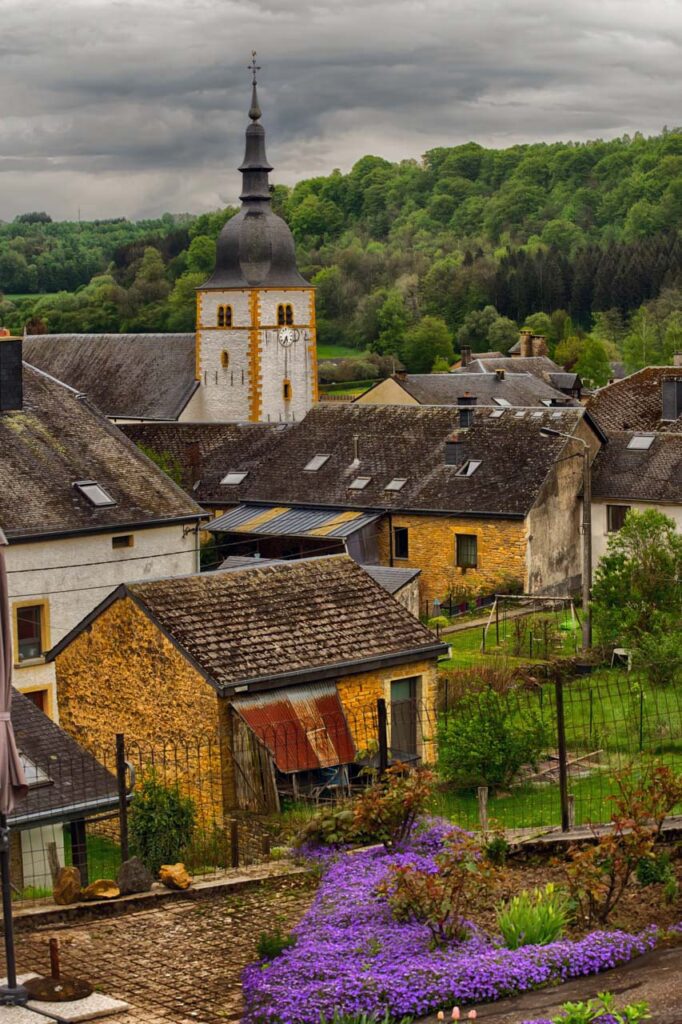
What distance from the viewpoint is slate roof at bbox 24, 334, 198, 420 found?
67.4m

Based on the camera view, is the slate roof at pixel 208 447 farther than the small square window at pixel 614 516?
Yes

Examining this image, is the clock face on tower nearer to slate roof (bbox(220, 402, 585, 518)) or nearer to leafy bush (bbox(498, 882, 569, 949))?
slate roof (bbox(220, 402, 585, 518))

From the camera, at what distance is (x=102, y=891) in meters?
13.0

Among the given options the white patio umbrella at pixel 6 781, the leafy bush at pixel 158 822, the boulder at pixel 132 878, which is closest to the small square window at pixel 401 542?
the leafy bush at pixel 158 822

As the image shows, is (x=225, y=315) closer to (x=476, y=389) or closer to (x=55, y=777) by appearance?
(x=476, y=389)

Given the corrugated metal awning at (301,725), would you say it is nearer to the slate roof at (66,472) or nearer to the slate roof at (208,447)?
the slate roof at (66,472)

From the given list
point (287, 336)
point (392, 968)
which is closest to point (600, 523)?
point (287, 336)

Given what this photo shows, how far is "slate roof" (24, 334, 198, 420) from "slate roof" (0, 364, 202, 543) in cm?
3115

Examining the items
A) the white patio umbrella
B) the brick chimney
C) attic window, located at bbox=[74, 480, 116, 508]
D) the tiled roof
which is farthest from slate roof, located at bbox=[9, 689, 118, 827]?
the brick chimney

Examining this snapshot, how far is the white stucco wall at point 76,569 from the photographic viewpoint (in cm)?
3059

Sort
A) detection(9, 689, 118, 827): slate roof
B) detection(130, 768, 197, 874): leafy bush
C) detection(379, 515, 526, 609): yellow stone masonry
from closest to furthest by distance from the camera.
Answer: detection(130, 768, 197, 874): leafy bush → detection(9, 689, 118, 827): slate roof → detection(379, 515, 526, 609): yellow stone masonry

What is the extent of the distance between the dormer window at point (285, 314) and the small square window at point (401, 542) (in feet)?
84.3

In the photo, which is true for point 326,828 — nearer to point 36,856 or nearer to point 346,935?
point 346,935

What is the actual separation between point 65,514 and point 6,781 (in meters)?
21.2
